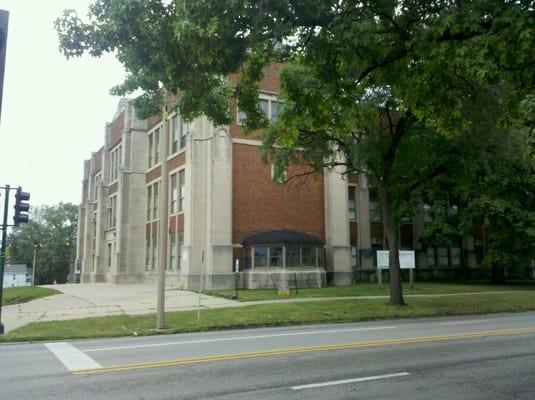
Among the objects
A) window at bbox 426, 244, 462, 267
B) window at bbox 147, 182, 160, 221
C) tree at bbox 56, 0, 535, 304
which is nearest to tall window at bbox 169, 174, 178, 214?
window at bbox 147, 182, 160, 221

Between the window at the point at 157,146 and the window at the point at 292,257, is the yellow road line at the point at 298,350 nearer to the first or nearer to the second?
the window at the point at 292,257

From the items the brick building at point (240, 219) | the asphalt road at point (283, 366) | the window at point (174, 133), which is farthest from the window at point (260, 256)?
the asphalt road at point (283, 366)

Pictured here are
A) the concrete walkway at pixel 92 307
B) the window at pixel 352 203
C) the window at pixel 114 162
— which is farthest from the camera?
the window at pixel 114 162

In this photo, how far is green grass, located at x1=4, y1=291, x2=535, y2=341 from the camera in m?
13.9

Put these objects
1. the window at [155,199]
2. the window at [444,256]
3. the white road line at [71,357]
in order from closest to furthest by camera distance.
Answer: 1. the white road line at [71,357]
2. the window at [155,199]
3. the window at [444,256]

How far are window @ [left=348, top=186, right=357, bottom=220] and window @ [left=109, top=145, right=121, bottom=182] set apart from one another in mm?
20571

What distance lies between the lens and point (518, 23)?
6555mm

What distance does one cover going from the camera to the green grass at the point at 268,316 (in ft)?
45.6

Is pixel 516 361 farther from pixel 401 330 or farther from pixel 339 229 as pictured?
pixel 339 229

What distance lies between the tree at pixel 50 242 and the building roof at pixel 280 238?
2617 inches

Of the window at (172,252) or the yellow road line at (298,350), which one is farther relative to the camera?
the window at (172,252)

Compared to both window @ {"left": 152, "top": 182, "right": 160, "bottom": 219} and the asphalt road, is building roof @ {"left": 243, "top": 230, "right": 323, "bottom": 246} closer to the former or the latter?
window @ {"left": 152, "top": 182, "right": 160, "bottom": 219}

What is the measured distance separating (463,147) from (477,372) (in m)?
13.4

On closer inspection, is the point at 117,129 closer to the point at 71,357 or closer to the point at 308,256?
the point at 308,256
